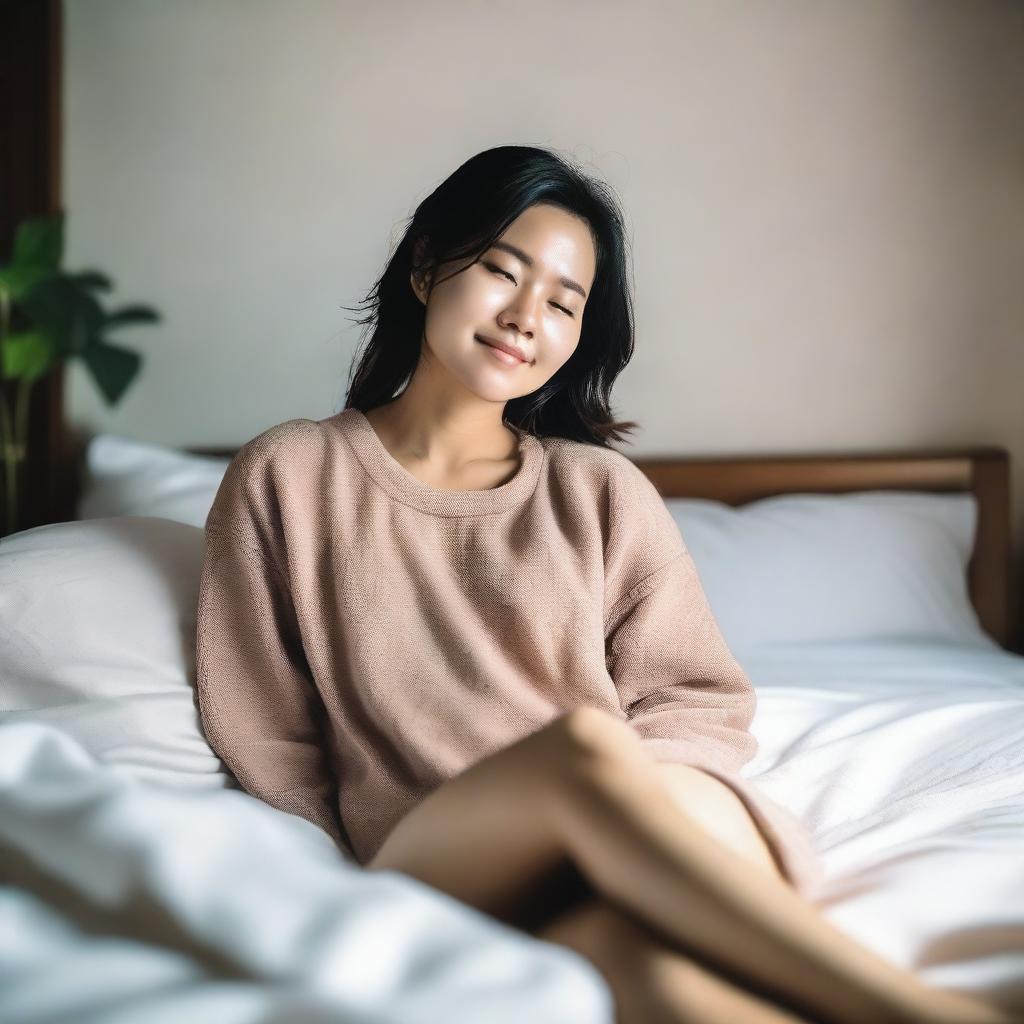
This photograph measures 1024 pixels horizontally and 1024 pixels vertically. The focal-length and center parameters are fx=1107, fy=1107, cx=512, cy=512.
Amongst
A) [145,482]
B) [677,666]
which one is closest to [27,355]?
[145,482]

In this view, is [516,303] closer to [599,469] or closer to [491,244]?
[491,244]

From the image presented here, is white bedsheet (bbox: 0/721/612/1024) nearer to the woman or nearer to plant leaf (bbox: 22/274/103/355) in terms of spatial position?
the woman

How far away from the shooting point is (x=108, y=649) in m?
1.28

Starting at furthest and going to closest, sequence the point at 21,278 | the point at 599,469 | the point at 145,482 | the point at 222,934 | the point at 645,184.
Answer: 1. the point at 645,184
2. the point at 21,278
3. the point at 145,482
4. the point at 599,469
5. the point at 222,934

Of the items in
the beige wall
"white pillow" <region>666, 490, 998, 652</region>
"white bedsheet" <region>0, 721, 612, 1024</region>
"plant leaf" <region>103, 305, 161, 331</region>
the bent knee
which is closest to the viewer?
"white bedsheet" <region>0, 721, 612, 1024</region>

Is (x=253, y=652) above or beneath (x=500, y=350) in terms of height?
beneath

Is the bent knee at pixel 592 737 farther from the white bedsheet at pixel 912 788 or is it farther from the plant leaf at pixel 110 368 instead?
the plant leaf at pixel 110 368

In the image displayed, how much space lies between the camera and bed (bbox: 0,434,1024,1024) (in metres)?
0.68

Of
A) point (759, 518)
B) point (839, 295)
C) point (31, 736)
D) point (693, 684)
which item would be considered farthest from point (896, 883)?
point (839, 295)

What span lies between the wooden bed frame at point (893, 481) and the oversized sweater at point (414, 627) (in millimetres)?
1016

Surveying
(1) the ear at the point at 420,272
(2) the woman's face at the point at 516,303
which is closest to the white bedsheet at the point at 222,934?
(2) the woman's face at the point at 516,303

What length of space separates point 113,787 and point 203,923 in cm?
19

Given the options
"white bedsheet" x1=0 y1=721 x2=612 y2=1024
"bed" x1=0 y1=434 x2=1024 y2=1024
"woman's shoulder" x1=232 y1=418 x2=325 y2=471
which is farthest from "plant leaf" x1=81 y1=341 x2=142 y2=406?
"white bedsheet" x1=0 y1=721 x2=612 y2=1024

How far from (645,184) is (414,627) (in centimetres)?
144
